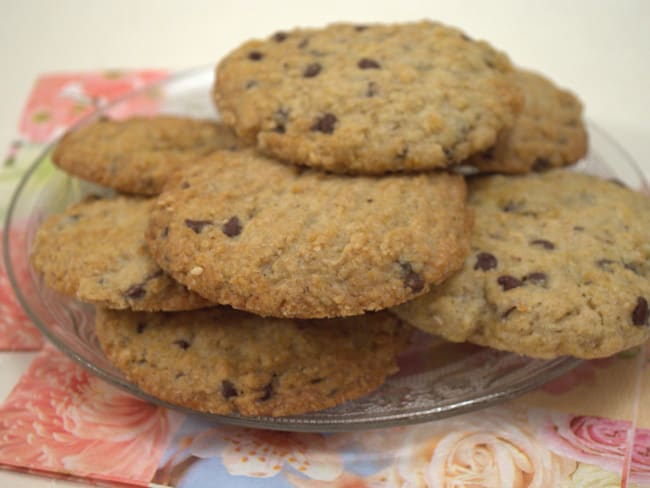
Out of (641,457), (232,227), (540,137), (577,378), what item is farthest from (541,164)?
(232,227)

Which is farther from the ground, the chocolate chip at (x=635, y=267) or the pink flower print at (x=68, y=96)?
the chocolate chip at (x=635, y=267)

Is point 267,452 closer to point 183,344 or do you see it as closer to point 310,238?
point 183,344

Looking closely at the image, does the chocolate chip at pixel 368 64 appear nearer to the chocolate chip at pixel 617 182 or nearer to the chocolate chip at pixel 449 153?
the chocolate chip at pixel 449 153

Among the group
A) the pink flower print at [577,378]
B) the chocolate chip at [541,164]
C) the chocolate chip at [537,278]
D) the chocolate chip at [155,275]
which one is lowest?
the pink flower print at [577,378]

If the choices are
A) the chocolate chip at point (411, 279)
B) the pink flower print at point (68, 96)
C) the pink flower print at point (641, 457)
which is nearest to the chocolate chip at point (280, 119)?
the chocolate chip at point (411, 279)

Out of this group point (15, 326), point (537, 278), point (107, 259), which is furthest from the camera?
point (15, 326)

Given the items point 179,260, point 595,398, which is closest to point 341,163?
point 179,260

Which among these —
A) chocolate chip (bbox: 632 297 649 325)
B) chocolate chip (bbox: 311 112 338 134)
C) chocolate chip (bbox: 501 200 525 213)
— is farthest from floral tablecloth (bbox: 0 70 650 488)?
chocolate chip (bbox: 311 112 338 134)

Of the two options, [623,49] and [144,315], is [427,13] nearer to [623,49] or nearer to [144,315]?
[623,49]
